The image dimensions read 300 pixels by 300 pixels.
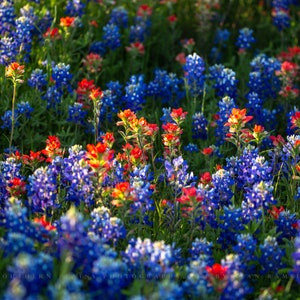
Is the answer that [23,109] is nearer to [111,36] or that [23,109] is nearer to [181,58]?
[111,36]

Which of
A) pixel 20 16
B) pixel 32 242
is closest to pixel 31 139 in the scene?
pixel 20 16

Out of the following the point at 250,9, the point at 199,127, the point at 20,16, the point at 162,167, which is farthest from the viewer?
the point at 250,9

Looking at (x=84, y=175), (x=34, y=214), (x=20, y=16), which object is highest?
(x=20, y=16)

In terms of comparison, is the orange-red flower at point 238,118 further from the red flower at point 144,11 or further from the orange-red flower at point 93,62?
the red flower at point 144,11

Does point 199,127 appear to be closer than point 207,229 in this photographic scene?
No

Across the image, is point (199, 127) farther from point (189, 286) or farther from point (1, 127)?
point (189, 286)
